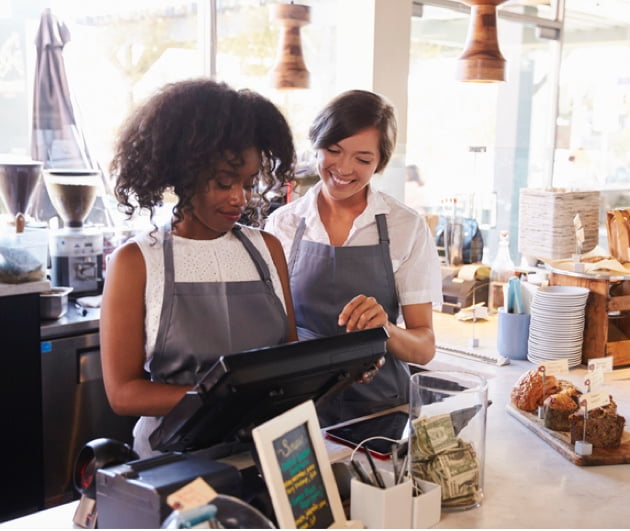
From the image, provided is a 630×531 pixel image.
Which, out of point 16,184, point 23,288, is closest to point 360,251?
point 23,288

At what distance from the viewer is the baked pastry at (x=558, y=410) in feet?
6.98

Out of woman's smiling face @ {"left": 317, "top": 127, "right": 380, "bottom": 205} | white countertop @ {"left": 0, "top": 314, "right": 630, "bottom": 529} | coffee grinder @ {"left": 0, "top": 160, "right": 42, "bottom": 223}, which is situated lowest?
white countertop @ {"left": 0, "top": 314, "right": 630, "bottom": 529}

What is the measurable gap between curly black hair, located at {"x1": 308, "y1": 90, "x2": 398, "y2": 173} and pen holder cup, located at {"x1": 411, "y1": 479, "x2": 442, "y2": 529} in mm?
1086

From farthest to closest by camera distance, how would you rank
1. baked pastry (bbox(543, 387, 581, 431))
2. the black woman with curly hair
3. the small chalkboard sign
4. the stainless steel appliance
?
the stainless steel appliance < baked pastry (bbox(543, 387, 581, 431)) < the black woman with curly hair < the small chalkboard sign

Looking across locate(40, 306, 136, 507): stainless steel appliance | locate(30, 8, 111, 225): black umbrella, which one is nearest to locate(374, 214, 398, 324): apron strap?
locate(40, 306, 136, 507): stainless steel appliance

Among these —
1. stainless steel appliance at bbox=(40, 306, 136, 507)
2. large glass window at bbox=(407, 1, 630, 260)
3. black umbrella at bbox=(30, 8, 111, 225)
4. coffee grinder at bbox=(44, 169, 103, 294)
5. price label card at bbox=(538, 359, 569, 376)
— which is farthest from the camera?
large glass window at bbox=(407, 1, 630, 260)

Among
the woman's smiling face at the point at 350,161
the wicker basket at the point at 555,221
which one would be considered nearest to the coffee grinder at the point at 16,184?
the woman's smiling face at the point at 350,161

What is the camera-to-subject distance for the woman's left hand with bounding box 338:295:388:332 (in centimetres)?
181

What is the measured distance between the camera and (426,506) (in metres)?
1.50

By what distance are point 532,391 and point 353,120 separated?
0.91 metres

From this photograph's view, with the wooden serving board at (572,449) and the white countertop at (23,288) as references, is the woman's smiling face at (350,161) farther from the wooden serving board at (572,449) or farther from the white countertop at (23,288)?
the white countertop at (23,288)

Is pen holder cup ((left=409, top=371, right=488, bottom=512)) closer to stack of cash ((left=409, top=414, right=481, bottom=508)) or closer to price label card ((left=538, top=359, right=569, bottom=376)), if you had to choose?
stack of cash ((left=409, top=414, right=481, bottom=508))

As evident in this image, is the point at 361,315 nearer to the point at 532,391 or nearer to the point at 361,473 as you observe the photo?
the point at 361,473

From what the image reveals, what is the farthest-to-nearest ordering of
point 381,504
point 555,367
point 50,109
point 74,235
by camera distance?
1. point 50,109
2. point 74,235
3. point 555,367
4. point 381,504
